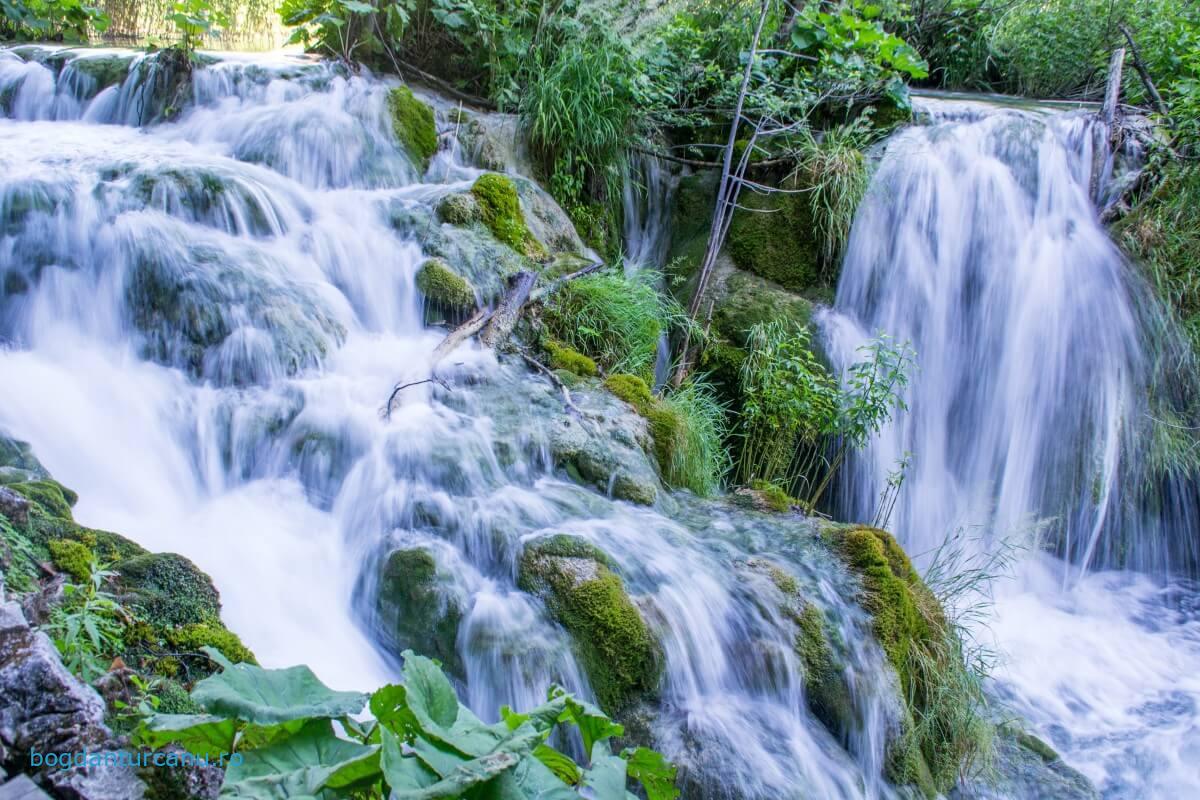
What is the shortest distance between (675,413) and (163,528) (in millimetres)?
2477

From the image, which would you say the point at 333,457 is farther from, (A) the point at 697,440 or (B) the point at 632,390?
(A) the point at 697,440

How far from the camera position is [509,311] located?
500 centimetres

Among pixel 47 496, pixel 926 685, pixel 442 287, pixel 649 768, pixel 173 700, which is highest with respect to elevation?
pixel 442 287

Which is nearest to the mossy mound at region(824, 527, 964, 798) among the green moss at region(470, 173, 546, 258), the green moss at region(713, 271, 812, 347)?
the green moss at region(713, 271, 812, 347)

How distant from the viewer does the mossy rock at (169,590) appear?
243cm

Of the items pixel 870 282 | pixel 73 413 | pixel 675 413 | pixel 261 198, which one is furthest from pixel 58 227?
pixel 870 282

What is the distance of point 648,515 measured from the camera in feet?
12.7

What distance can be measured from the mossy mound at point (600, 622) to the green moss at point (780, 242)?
11.8 feet

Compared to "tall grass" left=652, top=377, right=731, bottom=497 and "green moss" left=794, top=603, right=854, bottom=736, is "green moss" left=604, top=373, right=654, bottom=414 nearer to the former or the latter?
"tall grass" left=652, top=377, right=731, bottom=497

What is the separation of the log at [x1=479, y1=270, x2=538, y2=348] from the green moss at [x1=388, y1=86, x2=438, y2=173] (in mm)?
1556

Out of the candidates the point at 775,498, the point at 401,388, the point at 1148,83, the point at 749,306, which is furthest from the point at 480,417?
the point at 1148,83

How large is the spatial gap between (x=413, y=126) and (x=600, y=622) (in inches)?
176

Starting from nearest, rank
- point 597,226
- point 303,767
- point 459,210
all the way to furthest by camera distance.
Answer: point 303,767
point 459,210
point 597,226

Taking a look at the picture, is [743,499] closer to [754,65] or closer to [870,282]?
[870,282]
